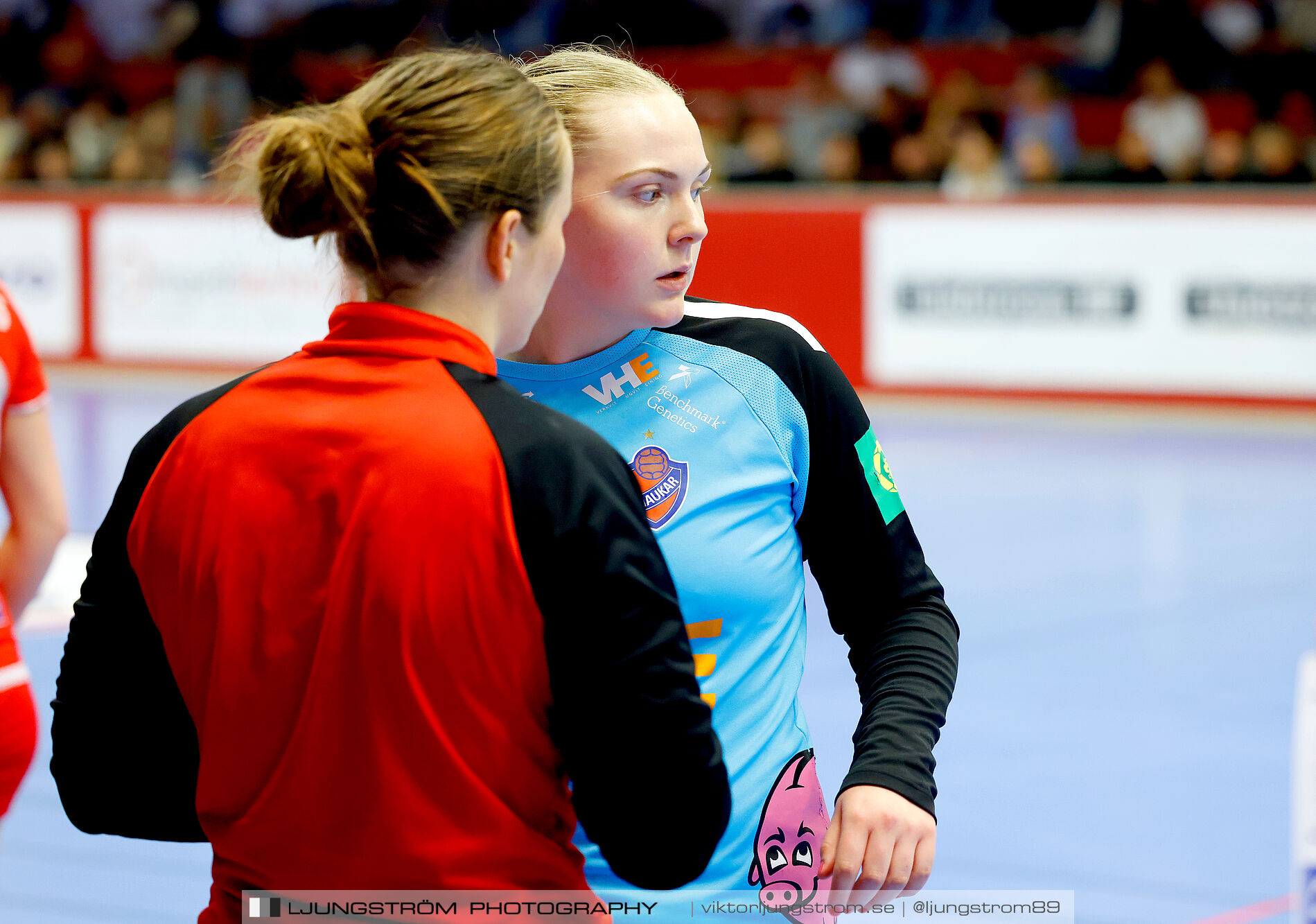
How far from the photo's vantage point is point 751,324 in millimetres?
1982

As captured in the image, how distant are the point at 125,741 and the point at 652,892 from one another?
567 mm

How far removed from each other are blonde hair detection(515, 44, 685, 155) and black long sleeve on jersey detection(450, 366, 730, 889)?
60 centimetres

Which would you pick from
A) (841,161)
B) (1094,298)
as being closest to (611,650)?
(1094,298)

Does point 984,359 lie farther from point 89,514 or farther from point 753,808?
point 753,808

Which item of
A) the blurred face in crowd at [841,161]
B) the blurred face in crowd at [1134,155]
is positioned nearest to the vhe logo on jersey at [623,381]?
the blurred face in crowd at [1134,155]

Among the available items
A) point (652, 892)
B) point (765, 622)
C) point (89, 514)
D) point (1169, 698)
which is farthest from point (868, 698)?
point (89, 514)

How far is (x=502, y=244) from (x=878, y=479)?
67 centimetres

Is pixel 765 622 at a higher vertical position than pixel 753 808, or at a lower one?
higher

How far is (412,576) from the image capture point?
1275mm

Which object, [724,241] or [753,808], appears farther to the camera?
[724,241]

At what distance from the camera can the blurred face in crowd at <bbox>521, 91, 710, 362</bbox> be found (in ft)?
6.10

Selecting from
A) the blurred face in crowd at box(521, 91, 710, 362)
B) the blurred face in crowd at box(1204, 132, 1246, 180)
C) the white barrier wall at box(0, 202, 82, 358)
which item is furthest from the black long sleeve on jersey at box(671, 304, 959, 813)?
the white barrier wall at box(0, 202, 82, 358)

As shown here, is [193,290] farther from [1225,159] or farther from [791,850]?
[791,850]

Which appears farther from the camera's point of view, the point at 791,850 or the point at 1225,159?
the point at 1225,159
